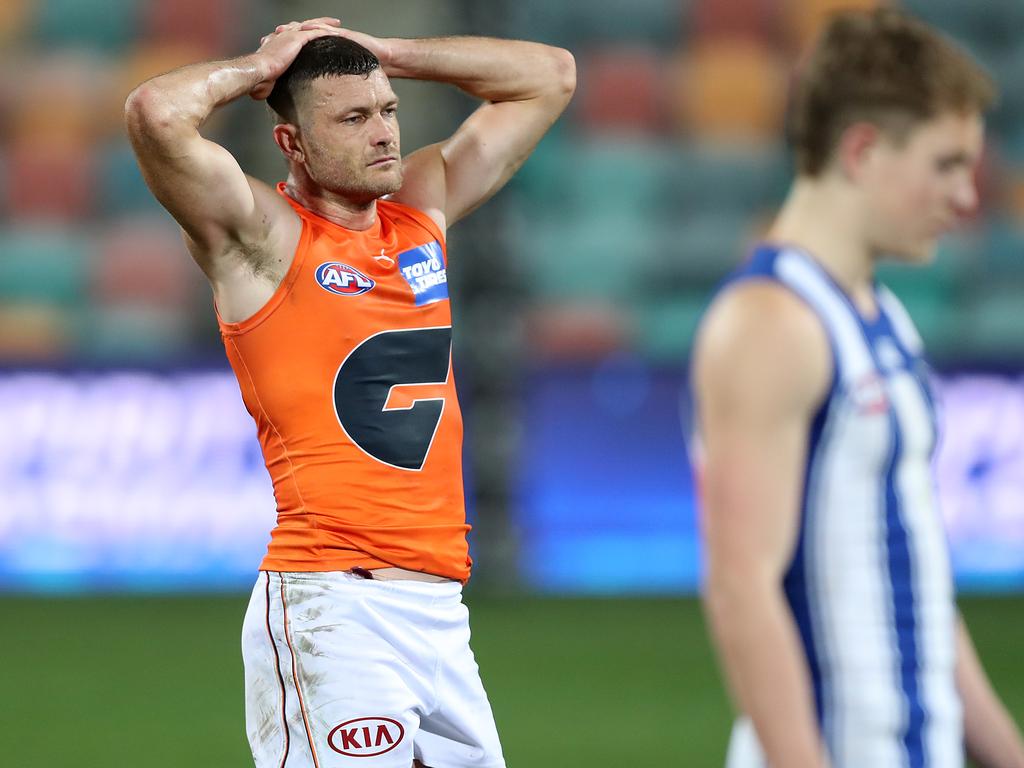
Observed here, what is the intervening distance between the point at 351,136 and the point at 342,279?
33 centimetres

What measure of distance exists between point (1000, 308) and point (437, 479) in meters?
9.71

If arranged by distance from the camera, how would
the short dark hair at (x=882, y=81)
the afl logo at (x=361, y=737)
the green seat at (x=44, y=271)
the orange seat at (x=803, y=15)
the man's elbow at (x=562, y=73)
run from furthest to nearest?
the orange seat at (x=803, y=15)
the green seat at (x=44, y=271)
the man's elbow at (x=562, y=73)
the afl logo at (x=361, y=737)
the short dark hair at (x=882, y=81)

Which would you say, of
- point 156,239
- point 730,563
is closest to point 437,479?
point 730,563

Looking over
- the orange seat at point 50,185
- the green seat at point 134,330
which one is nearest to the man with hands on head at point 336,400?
the green seat at point 134,330

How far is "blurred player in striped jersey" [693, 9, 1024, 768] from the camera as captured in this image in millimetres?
2203

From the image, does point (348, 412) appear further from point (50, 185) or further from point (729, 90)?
point (729, 90)

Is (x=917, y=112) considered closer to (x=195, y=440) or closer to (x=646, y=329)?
(x=195, y=440)

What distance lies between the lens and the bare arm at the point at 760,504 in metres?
2.18

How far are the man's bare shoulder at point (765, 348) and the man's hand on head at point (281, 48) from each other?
1743mm

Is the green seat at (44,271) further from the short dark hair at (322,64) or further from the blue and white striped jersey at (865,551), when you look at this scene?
the blue and white striped jersey at (865,551)

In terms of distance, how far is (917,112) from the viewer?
7.52 ft

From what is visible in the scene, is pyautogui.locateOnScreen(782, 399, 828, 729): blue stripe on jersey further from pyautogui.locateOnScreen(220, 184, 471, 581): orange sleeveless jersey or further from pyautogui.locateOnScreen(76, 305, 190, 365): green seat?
pyautogui.locateOnScreen(76, 305, 190, 365): green seat

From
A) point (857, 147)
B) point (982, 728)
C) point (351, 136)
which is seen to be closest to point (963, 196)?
point (857, 147)

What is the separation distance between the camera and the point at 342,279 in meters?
3.66
